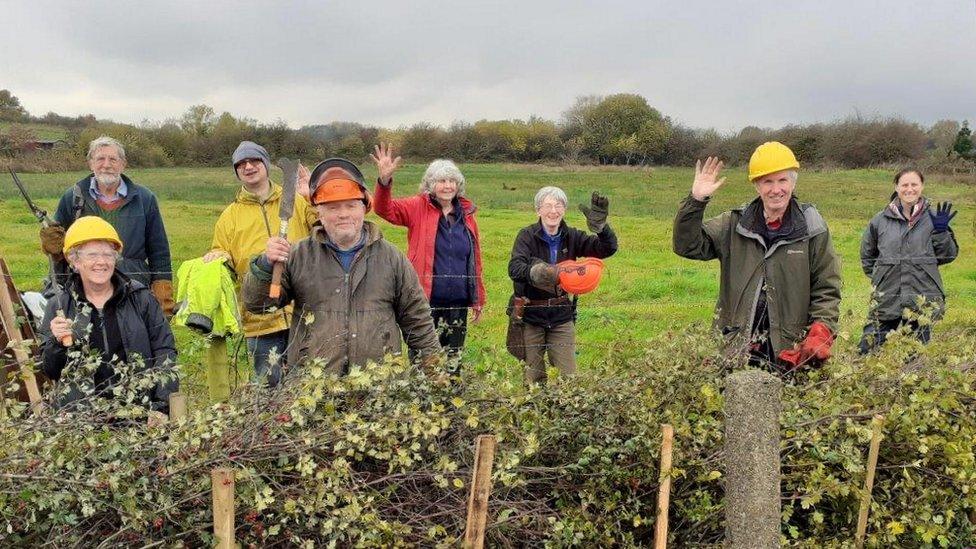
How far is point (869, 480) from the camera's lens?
3.31 m

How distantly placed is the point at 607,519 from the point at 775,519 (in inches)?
26.1

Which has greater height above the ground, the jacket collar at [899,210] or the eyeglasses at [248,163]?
the eyeglasses at [248,163]

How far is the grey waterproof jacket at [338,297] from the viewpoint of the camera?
3.56 metres

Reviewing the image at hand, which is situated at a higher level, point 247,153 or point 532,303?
point 247,153

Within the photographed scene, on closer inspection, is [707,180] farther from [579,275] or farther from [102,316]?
[102,316]

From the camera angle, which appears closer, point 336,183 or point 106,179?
point 336,183

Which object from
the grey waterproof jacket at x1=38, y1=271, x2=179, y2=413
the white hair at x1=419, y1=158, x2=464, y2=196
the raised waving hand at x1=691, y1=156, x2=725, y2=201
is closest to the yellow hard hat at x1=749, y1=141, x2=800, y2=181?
the raised waving hand at x1=691, y1=156, x2=725, y2=201

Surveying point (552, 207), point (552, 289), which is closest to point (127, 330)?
point (552, 289)

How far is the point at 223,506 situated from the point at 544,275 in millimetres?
3028

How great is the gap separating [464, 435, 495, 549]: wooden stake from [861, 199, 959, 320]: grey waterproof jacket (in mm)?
5093

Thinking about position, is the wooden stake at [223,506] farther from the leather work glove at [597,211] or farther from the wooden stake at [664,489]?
the leather work glove at [597,211]

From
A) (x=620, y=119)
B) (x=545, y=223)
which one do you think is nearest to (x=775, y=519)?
(x=545, y=223)

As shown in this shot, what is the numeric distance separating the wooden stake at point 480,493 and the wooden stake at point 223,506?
818 mm

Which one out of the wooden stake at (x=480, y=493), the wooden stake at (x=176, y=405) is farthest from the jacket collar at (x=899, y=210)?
the wooden stake at (x=176, y=405)
